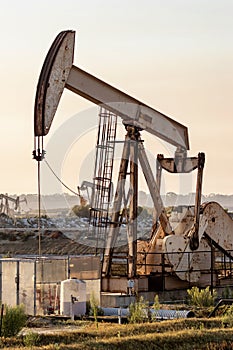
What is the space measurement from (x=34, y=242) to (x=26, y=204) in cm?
1681

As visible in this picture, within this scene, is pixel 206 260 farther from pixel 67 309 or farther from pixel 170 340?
pixel 170 340

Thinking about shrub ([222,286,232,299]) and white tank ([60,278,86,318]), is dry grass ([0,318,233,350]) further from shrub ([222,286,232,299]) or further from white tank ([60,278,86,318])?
shrub ([222,286,232,299])

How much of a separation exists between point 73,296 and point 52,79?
12.6ft

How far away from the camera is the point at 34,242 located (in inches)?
2173

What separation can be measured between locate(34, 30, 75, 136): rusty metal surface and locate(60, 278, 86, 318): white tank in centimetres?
274

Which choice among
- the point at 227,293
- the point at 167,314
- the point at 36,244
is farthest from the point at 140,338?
the point at 36,244

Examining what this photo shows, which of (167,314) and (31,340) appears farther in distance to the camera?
(167,314)

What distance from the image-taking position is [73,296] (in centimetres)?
1777

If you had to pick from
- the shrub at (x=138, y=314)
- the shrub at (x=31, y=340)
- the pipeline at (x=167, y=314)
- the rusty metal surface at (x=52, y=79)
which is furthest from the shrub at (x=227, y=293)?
the shrub at (x=31, y=340)

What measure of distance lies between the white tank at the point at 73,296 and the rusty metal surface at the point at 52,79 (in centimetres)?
274

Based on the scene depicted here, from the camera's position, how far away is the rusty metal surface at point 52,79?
17420mm

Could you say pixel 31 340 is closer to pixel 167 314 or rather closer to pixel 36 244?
pixel 167 314

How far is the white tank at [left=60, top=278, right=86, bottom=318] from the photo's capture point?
17.8 meters

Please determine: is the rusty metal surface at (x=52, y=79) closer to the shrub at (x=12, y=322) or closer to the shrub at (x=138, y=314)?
the shrub at (x=138, y=314)
